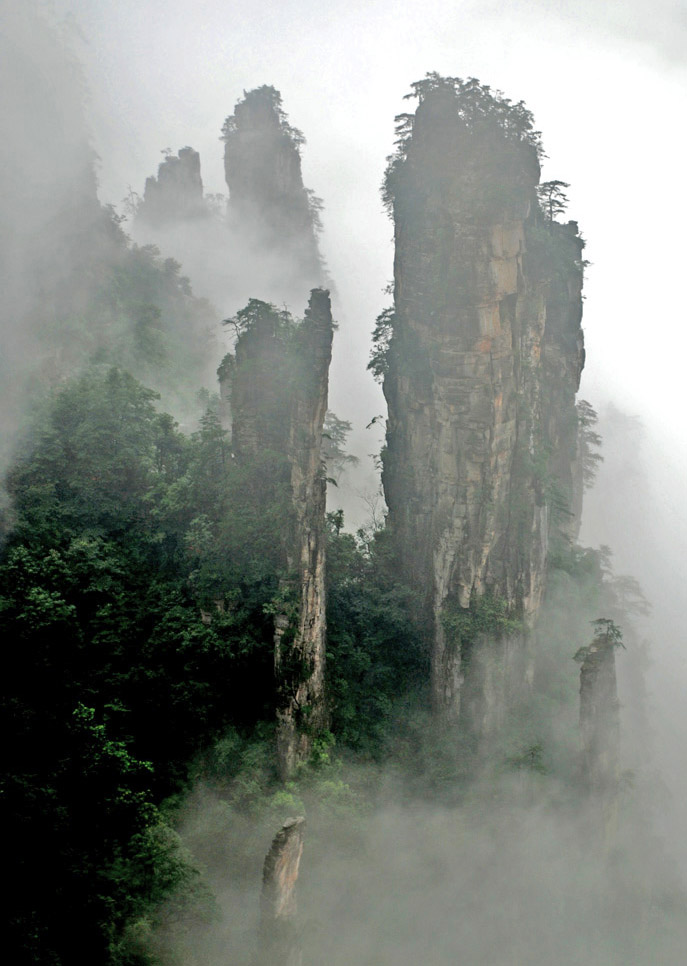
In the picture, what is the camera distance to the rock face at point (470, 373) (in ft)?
61.8

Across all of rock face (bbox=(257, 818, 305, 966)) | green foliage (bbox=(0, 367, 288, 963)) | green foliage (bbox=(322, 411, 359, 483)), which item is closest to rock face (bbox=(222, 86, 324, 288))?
green foliage (bbox=(322, 411, 359, 483))

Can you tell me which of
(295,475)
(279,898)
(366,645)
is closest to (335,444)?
(366,645)

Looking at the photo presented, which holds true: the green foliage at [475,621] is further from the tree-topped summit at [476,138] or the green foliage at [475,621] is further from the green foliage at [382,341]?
the tree-topped summit at [476,138]

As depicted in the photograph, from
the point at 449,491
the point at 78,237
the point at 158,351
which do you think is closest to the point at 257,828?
the point at 449,491

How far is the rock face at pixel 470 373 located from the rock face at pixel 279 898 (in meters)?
8.75

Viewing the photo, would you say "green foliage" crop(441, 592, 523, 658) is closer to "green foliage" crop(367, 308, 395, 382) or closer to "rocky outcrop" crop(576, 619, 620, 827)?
"rocky outcrop" crop(576, 619, 620, 827)

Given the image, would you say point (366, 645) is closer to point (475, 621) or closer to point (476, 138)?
point (475, 621)

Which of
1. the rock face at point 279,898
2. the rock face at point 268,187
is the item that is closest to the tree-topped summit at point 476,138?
the rock face at point 279,898

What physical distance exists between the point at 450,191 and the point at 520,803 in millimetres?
17844

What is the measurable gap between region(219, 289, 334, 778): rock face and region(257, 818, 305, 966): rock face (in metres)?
3.82

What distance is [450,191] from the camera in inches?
749

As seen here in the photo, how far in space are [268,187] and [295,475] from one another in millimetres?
39565

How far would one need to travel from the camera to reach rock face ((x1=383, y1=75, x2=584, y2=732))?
18828 mm

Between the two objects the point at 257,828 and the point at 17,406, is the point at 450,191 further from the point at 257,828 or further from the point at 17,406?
the point at 257,828
